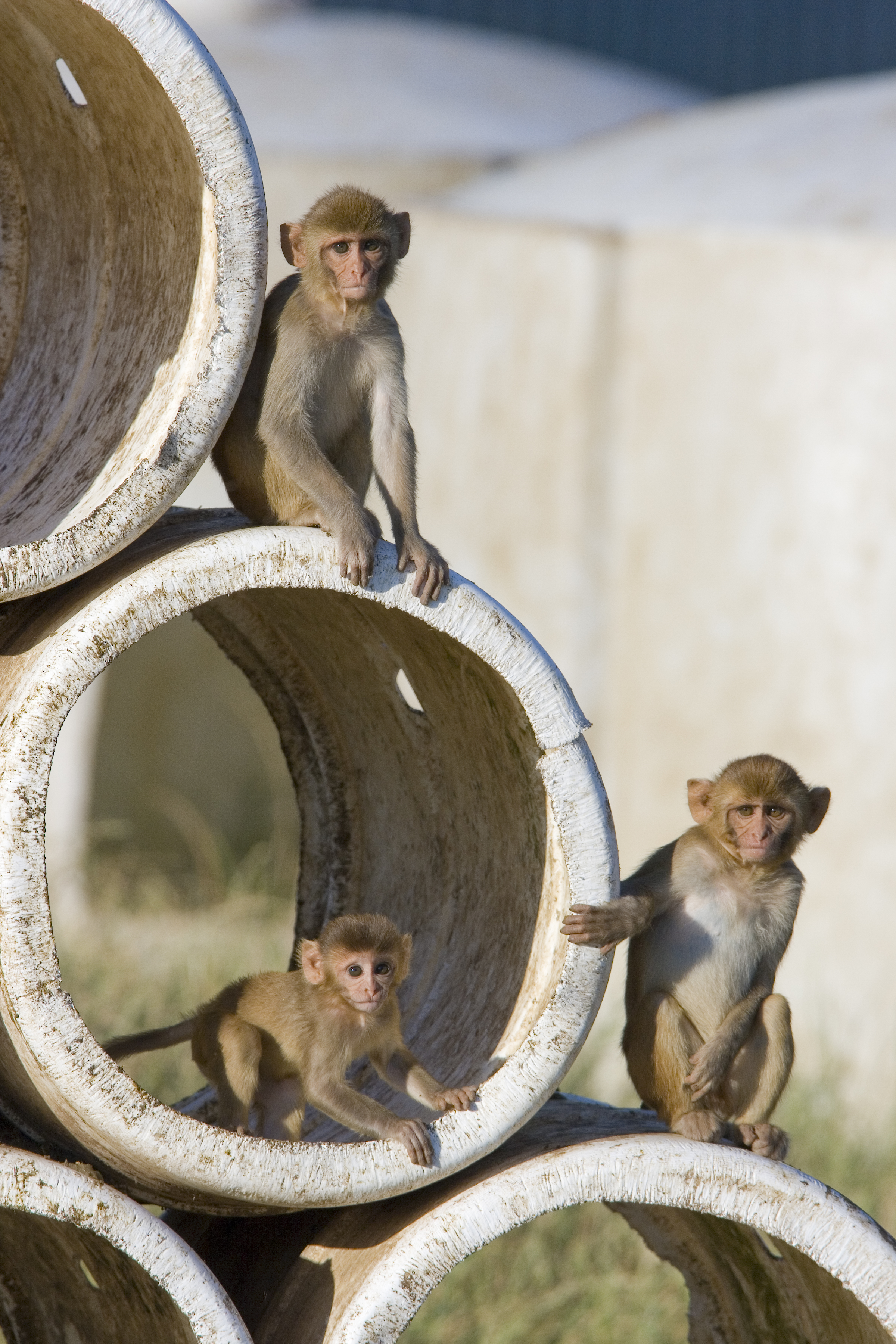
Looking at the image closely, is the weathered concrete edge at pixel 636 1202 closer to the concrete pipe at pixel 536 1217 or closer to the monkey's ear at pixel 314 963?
the concrete pipe at pixel 536 1217

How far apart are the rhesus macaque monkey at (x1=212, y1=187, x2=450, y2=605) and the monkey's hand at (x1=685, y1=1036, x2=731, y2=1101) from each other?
108 centimetres

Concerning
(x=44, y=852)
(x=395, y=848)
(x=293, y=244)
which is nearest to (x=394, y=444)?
(x=293, y=244)

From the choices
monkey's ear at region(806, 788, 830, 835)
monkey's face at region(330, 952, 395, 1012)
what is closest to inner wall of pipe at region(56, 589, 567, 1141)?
monkey's face at region(330, 952, 395, 1012)

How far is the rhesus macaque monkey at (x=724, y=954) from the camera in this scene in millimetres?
2941

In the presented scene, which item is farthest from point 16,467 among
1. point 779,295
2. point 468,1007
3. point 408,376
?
point 408,376

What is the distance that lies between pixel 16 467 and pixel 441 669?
84cm

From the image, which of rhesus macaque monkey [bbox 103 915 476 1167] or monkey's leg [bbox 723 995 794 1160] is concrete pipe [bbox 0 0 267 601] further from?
monkey's leg [bbox 723 995 794 1160]

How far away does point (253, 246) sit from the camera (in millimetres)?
2432

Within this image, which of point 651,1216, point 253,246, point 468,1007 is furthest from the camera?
point 651,1216

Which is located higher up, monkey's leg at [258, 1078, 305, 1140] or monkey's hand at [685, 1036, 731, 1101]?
monkey's hand at [685, 1036, 731, 1101]

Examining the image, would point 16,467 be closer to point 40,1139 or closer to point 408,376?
point 40,1139

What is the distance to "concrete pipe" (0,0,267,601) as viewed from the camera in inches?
94.0

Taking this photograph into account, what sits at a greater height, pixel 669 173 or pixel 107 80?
pixel 669 173

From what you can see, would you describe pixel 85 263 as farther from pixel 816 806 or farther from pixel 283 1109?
pixel 816 806
